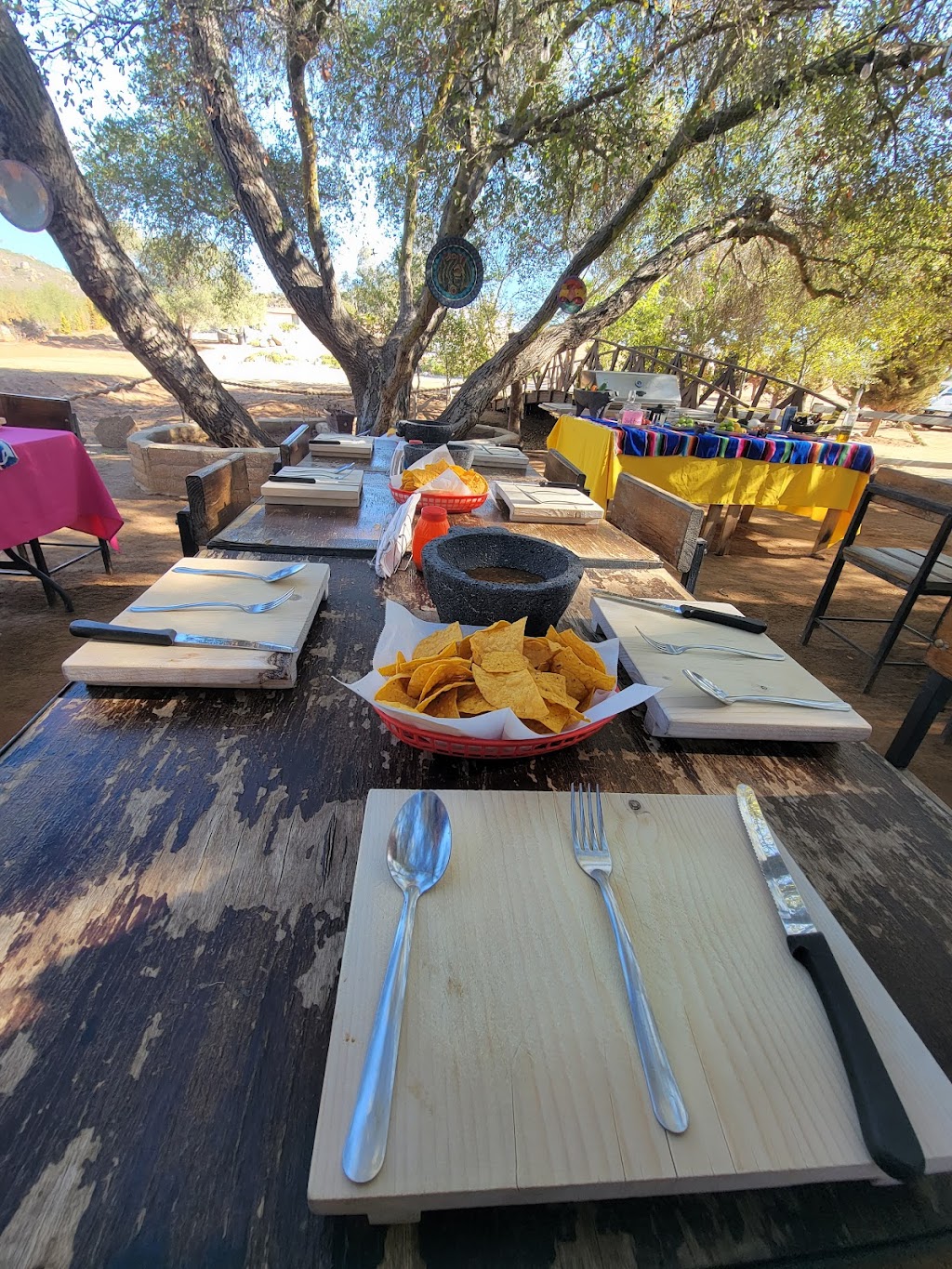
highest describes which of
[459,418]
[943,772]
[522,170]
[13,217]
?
[522,170]

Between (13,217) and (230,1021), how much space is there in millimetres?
5567

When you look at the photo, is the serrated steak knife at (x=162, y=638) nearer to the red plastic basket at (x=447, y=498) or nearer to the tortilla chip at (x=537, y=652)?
the tortilla chip at (x=537, y=652)

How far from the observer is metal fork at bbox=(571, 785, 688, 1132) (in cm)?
33

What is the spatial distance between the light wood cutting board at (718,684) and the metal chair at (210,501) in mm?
955

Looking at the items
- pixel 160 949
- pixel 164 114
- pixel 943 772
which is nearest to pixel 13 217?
pixel 164 114

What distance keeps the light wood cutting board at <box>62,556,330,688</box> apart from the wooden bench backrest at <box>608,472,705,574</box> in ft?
3.30

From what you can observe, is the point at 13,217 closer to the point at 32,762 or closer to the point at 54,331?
the point at 32,762

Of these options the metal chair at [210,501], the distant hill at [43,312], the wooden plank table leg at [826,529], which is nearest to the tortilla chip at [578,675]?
the metal chair at [210,501]

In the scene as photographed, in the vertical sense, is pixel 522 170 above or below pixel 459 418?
above

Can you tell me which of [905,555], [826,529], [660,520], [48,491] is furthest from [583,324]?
[48,491]

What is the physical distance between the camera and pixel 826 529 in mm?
4875

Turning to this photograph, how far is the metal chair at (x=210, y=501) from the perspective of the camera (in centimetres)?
129

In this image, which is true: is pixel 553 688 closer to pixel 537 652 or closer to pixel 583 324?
pixel 537 652

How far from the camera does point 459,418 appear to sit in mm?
5746
